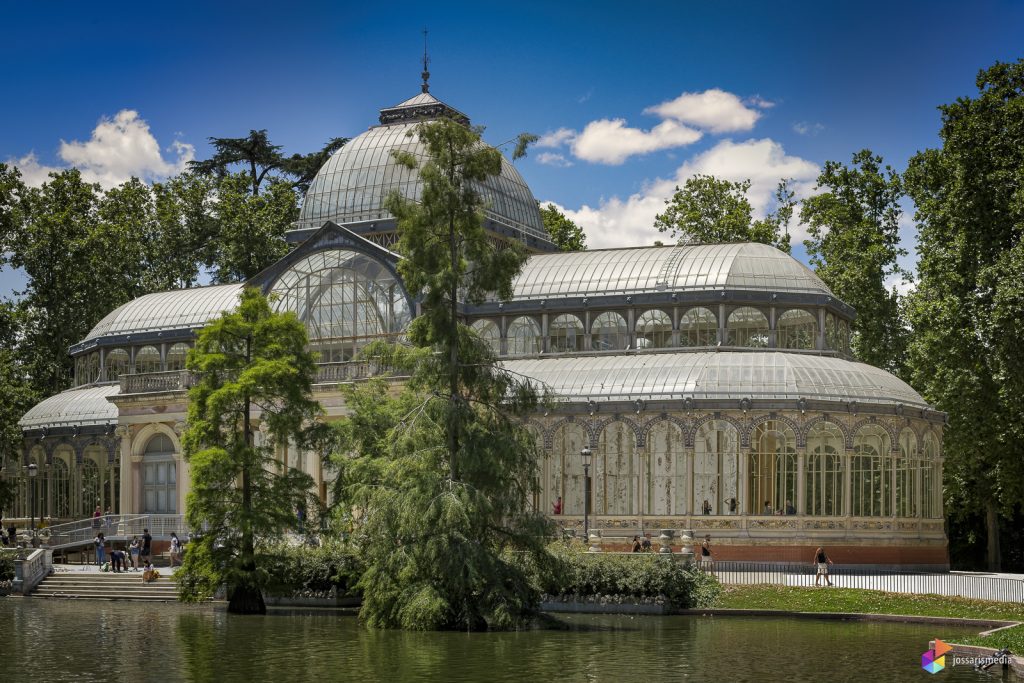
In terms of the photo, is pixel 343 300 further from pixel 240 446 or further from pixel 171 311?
pixel 240 446

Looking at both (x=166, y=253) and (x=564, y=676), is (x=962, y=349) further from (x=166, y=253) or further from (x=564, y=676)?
(x=166, y=253)

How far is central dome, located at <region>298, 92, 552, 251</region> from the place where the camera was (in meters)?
69.0

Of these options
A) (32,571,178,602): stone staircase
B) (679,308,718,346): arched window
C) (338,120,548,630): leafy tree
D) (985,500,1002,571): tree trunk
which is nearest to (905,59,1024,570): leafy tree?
(985,500,1002,571): tree trunk

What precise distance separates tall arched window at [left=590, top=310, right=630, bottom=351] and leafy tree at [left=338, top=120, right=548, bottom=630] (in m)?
19.0

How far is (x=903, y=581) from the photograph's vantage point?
49562mm

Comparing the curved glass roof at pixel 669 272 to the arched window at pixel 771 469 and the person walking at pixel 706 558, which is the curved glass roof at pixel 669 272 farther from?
the person walking at pixel 706 558

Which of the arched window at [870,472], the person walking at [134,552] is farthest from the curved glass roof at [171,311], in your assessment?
the arched window at [870,472]

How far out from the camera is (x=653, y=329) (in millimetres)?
62094

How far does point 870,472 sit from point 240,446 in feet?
78.4

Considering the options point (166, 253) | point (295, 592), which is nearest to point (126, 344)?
point (166, 253)

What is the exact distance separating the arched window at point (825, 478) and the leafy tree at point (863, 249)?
14707 millimetres

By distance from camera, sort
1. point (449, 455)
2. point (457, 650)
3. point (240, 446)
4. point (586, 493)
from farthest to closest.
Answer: point (586, 493) → point (240, 446) → point (449, 455) → point (457, 650)

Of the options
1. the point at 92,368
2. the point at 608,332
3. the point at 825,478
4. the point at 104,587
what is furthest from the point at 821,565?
the point at 92,368

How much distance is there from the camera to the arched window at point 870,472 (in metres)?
55.6
